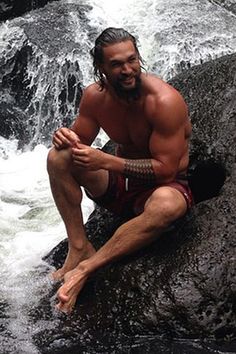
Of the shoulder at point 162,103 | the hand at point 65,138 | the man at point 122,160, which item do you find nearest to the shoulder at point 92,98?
the man at point 122,160

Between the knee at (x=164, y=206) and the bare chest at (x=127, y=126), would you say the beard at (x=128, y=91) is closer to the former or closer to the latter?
the bare chest at (x=127, y=126)

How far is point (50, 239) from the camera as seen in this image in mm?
5730

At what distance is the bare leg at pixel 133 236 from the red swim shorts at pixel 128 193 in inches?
7.2

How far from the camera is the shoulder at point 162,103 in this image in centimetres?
418

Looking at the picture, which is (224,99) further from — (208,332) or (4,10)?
(4,10)

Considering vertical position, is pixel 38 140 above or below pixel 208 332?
below

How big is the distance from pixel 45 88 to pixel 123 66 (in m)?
4.71

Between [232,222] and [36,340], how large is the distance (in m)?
1.39

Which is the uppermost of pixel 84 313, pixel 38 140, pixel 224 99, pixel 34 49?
pixel 224 99

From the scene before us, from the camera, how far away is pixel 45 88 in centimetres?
870

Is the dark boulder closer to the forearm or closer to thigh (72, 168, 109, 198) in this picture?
thigh (72, 168, 109, 198)

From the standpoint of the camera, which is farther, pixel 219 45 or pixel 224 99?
pixel 219 45

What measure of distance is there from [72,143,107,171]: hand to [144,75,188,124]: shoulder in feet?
1.26

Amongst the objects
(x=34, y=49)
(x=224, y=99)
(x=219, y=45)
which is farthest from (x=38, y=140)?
(x=224, y=99)
